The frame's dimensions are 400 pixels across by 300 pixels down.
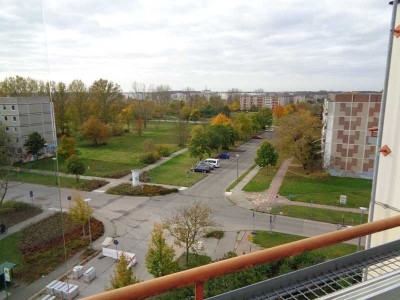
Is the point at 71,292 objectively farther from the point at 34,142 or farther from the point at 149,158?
the point at 149,158

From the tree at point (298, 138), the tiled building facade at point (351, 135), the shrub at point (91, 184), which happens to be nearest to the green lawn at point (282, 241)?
the tree at point (298, 138)

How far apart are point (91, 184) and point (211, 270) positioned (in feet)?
52.2

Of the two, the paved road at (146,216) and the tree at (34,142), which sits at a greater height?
the tree at (34,142)

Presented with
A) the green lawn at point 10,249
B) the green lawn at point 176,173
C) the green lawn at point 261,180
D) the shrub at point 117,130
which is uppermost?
the green lawn at point 10,249

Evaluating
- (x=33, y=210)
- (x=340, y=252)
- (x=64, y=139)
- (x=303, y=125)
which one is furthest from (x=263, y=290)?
(x=64, y=139)

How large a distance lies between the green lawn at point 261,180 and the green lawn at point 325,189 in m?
0.87

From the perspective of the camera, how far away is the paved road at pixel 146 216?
8.52m

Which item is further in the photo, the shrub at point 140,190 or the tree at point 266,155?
the tree at point 266,155

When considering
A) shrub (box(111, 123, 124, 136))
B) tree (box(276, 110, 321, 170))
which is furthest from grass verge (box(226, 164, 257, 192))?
shrub (box(111, 123, 124, 136))

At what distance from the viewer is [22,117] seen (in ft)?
17.4

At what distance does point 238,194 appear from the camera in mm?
15047

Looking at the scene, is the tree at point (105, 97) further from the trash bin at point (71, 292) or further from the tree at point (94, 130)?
the trash bin at point (71, 292)

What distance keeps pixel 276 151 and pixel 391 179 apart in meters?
16.4

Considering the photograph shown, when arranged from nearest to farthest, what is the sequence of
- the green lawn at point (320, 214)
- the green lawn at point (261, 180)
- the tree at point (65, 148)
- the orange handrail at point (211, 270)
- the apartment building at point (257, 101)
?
1. the orange handrail at point (211, 270)
2. the green lawn at point (320, 214)
3. the green lawn at point (261, 180)
4. the tree at point (65, 148)
5. the apartment building at point (257, 101)
